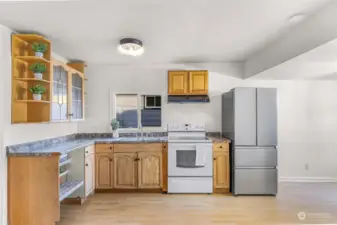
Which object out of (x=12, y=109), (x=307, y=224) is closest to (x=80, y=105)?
(x=12, y=109)

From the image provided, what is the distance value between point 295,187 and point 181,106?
2.52 meters

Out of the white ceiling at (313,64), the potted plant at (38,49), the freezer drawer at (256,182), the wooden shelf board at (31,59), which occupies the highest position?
the potted plant at (38,49)

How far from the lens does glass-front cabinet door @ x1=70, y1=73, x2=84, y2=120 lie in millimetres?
4258

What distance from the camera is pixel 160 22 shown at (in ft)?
9.51

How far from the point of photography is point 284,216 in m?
3.43

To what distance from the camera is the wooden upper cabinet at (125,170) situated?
4445mm

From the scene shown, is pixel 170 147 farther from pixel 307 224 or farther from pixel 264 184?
pixel 307 224

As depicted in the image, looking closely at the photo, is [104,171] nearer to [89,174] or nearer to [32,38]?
[89,174]

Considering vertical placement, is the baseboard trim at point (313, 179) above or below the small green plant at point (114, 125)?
below

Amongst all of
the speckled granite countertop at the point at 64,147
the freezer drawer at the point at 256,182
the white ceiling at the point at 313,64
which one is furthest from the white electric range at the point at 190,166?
the white ceiling at the point at 313,64

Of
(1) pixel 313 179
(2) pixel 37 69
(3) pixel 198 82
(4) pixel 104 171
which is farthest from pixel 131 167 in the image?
(1) pixel 313 179

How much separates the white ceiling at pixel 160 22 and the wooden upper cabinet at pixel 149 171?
1734 mm

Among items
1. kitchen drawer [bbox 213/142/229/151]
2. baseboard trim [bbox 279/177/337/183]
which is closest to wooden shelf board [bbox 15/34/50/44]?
kitchen drawer [bbox 213/142/229/151]

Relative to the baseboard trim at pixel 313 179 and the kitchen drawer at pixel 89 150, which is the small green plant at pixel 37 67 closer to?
the kitchen drawer at pixel 89 150
